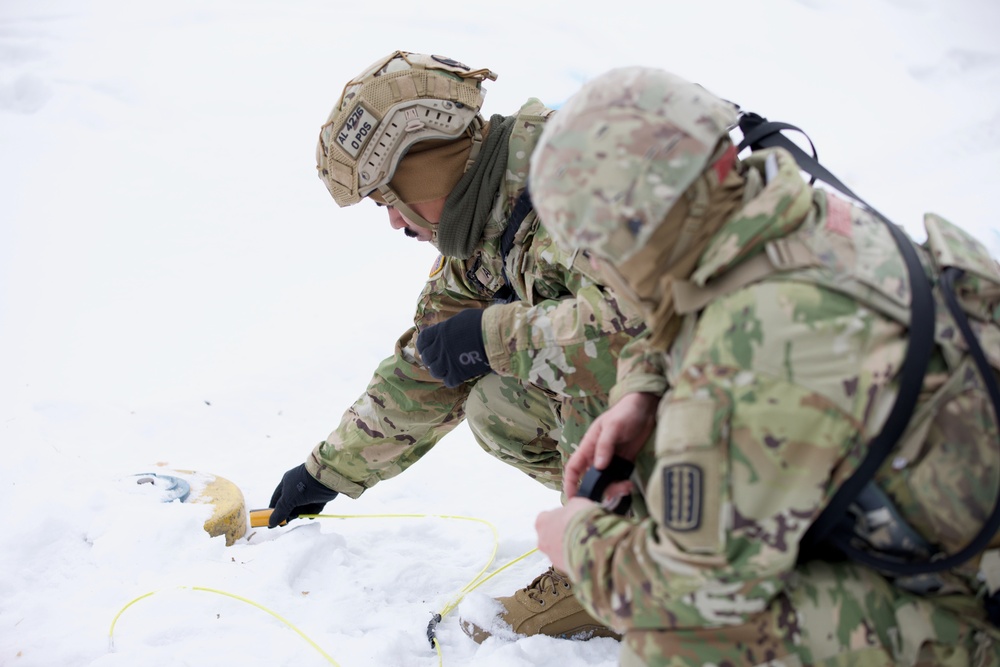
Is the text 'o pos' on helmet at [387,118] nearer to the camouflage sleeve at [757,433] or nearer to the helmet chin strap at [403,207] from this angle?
the helmet chin strap at [403,207]

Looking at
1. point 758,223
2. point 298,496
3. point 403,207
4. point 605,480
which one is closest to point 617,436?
point 605,480

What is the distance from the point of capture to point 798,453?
1205 millimetres

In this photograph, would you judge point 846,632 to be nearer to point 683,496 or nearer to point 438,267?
point 683,496

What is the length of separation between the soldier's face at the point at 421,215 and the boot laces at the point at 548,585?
106cm

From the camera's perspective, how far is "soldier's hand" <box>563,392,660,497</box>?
1682mm

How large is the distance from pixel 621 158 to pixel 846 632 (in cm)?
84

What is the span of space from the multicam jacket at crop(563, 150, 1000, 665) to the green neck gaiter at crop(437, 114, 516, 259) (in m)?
1.14

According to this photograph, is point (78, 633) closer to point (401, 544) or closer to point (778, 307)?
point (401, 544)

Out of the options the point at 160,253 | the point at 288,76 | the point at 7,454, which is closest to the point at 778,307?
the point at 7,454

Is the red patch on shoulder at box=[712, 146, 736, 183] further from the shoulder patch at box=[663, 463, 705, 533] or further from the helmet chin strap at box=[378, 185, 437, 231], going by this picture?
the helmet chin strap at box=[378, 185, 437, 231]

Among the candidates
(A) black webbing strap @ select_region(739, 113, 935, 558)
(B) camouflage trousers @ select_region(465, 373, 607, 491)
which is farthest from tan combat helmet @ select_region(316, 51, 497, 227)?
(A) black webbing strap @ select_region(739, 113, 935, 558)

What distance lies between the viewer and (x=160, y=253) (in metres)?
5.33

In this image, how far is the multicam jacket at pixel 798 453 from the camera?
122 centimetres

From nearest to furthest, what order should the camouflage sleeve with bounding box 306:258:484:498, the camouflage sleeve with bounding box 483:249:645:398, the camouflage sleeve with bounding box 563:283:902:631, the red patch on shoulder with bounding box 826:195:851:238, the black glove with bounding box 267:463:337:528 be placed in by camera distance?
the camouflage sleeve with bounding box 563:283:902:631
the red patch on shoulder with bounding box 826:195:851:238
the camouflage sleeve with bounding box 483:249:645:398
the camouflage sleeve with bounding box 306:258:484:498
the black glove with bounding box 267:463:337:528
